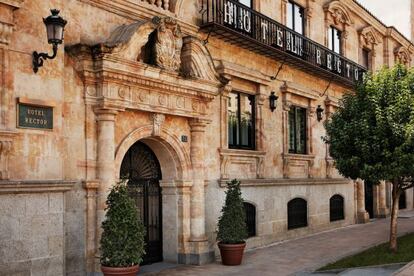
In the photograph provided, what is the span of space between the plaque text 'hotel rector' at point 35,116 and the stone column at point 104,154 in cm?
123

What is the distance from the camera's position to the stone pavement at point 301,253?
440 inches

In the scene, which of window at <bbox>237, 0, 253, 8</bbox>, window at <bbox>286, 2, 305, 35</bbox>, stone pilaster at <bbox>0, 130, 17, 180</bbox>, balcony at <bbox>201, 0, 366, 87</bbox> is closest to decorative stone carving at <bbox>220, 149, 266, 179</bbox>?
balcony at <bbox>201, 0, 366, 87</bbox>

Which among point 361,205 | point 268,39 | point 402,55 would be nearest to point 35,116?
point 268,39

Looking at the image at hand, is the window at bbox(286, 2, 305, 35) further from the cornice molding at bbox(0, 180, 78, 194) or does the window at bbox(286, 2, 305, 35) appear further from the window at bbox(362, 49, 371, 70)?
the cornice molding at bbox(0, 180, 78, 194)

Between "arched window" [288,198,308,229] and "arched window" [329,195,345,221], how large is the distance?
231 centimetres

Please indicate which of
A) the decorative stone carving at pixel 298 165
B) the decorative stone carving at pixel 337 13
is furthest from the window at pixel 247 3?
the decorative stone carving at pixel 337 13

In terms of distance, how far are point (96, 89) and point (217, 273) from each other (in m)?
4.65

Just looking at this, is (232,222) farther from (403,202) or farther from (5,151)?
(403,202)

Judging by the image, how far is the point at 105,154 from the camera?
387 inches

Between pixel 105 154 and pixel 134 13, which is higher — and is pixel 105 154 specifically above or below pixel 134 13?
below

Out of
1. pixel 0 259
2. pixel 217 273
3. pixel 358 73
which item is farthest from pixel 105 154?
pixel 358 73

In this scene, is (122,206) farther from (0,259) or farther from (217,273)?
(217,273)

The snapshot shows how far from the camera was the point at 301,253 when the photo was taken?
13.5m

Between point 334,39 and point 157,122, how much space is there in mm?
12258
